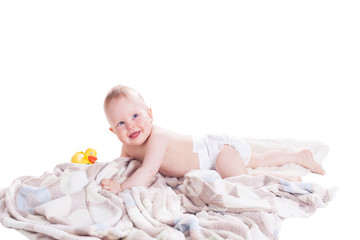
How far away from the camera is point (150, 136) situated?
3646 millimetres

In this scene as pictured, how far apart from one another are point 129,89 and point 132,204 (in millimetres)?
814

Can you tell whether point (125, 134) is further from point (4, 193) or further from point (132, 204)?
point (4, 193)

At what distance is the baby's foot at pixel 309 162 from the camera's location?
13.3ft

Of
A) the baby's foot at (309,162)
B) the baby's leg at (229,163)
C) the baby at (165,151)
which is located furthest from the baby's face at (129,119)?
the baby's foot at (309,162)

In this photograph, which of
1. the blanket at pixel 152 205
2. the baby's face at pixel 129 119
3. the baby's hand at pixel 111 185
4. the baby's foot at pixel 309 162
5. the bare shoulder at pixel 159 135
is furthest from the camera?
the baby's foot at pixel 309 162

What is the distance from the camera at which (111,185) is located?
3.39 meters

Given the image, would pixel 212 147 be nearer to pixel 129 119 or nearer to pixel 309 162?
pixel 129 119

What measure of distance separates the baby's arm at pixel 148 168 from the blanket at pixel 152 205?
0.23 ft

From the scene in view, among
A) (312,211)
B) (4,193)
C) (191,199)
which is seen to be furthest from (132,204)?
(312,211)

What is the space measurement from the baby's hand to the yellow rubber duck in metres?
0.73

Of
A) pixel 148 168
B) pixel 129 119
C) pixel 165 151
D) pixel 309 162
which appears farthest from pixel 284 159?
pixel 129 119

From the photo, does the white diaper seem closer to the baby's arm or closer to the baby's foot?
the baby's arm

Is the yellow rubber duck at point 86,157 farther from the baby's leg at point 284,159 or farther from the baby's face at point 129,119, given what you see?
the baby's leg at point 284,159

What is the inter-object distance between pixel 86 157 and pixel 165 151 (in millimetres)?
793
